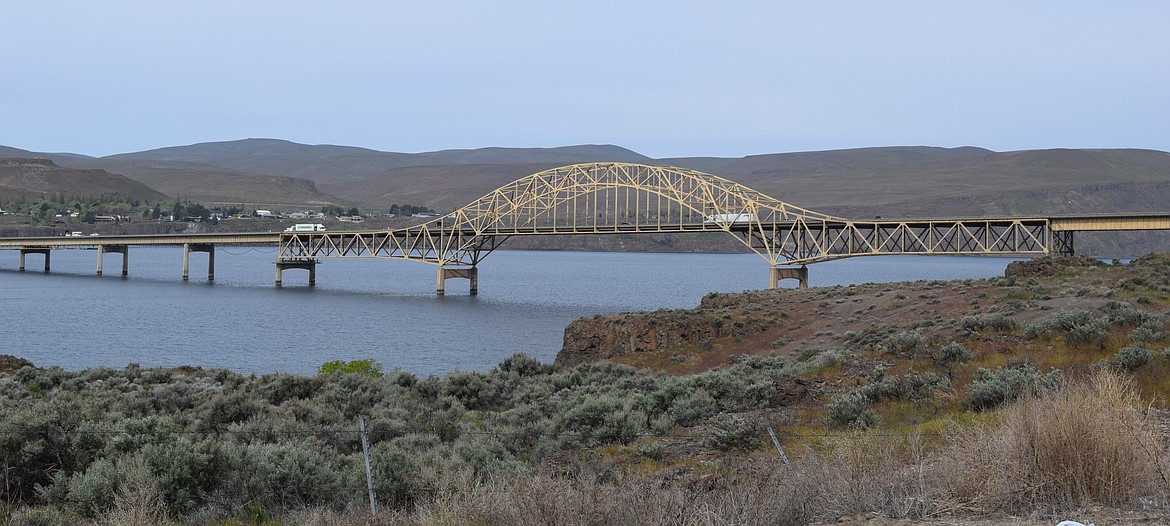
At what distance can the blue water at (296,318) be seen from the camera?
152ft

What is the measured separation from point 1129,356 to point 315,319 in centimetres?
5581

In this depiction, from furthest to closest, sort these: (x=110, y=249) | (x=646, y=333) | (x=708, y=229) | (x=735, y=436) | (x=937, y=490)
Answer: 1. (x=110, y=249)
2. (x=708, y=229)
3. (x=646, y=333)
4. (x=735, y=436)
5. (x=937, y=490)

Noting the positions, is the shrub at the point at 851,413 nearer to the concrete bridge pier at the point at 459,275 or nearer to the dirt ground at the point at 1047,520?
the dirt ground at the point at 1047,520

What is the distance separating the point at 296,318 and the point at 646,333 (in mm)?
35620

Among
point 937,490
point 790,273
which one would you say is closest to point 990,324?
point 937,490

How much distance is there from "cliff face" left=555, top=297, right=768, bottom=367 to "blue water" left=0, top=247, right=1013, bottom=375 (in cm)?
564

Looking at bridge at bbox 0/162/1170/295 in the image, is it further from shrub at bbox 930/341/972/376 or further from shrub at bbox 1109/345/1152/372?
shrub at bbox 1109/345/1152/372

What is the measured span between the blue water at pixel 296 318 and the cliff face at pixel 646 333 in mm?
5636

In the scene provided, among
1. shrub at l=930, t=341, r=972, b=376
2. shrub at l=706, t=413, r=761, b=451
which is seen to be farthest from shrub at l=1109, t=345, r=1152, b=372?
shrub at l=706, t=413, r=761, b=451

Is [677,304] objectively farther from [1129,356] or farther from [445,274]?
[1129,356]

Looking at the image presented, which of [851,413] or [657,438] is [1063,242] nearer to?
[851,413]

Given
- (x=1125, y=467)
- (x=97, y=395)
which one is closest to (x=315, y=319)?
(x=97, y=395)

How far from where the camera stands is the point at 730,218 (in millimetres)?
95312

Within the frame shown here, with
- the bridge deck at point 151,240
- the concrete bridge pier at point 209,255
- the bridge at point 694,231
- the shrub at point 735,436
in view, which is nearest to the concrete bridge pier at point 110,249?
the bridge at point 694,231
